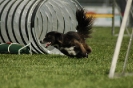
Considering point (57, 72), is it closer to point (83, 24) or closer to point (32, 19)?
point (83, 24)

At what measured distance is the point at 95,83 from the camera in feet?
21.6

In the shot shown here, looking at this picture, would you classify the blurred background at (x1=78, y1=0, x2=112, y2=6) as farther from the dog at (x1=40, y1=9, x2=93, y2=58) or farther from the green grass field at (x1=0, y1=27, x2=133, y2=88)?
the dog at (x1=40, y1=9, x2=93, y2=58)

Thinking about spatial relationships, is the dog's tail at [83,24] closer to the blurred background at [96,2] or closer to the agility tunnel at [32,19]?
the agility tunnel at [32,19]

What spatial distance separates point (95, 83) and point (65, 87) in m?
0.48

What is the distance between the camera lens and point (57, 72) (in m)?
7.87

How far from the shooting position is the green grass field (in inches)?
258

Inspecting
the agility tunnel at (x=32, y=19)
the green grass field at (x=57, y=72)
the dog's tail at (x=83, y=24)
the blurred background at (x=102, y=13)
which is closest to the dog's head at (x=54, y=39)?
the green grass field at (x=57, y=72)

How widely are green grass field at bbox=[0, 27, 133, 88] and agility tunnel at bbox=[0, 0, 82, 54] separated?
72cm

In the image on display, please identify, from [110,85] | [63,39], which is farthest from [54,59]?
[110,85]

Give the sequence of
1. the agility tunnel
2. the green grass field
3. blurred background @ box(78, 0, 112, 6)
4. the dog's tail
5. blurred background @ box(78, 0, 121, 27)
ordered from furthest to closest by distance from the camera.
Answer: blurred background @ box(78, 0, 112, 6) < blurred background @ box(78, 0, 121, 27) < the agility tunnel < the dog's tail < the green grass field

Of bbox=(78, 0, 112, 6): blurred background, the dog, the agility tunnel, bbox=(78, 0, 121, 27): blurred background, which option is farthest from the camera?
bbox=(78, 0, 112, 6): blurred background

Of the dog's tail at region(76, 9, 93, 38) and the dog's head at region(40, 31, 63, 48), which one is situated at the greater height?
the dog's tail at region(76, 9, 93, 38)

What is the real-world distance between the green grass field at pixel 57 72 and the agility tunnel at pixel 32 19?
718 mm

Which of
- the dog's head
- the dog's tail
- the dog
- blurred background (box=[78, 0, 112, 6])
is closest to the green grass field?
the dog
